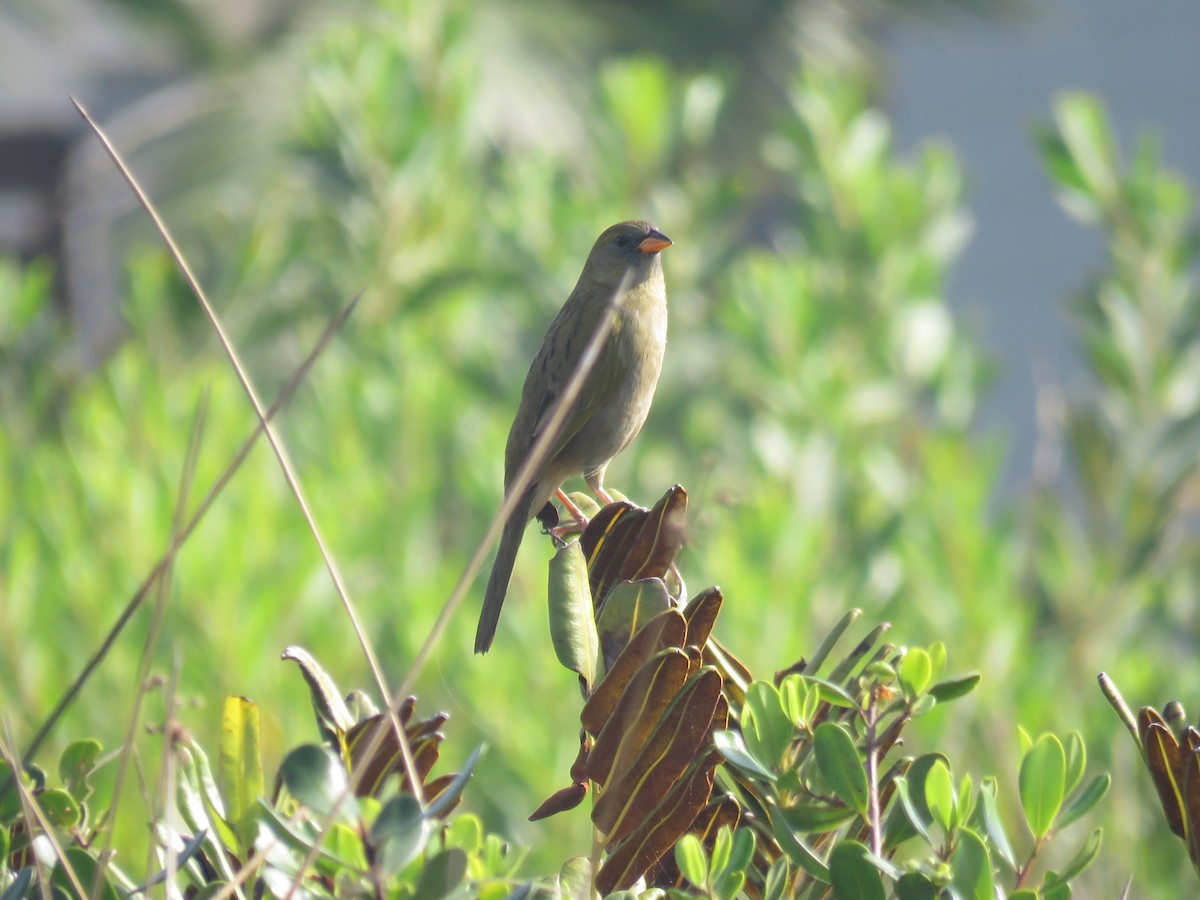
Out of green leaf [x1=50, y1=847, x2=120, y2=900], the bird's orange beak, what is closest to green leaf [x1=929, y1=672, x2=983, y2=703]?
green leaf [x1=50, y1=847, x2=120, y2=900]

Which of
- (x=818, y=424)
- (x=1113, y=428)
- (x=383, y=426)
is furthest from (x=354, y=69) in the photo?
(x=1113, y=428)

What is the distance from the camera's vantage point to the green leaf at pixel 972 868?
4.13ft

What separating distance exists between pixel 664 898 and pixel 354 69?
4641 millimetres

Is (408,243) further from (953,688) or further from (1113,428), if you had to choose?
(953,688)

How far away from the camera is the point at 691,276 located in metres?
5.45

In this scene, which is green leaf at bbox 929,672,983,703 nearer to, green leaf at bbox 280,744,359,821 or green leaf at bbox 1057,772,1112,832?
green leaf at bbox 1057,772,1112,832

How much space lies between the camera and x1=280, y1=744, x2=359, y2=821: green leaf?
1132 millimetres

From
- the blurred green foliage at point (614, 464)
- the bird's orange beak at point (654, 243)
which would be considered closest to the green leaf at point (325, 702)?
the bird's orange beak at point (654, 243)

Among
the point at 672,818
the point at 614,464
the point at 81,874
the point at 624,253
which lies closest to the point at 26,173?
the point at 614,464

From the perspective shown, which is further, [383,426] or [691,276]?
[691,276]

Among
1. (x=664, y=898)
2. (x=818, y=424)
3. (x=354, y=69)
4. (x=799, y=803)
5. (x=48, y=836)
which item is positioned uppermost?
(x=354, y=69)

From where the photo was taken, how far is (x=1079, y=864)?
4.26ft

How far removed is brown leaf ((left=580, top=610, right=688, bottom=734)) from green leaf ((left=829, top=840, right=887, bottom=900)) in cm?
27

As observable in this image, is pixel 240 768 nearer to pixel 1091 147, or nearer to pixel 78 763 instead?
pixel 78 763
